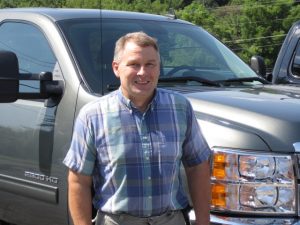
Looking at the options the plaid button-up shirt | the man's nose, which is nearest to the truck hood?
the plaid button-up shirt

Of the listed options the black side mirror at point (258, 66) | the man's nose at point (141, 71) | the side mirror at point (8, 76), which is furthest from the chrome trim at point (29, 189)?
the black side mirror at point (258, 66)

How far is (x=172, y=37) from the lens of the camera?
459 centimetres

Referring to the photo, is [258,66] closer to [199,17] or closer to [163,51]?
[163,51]

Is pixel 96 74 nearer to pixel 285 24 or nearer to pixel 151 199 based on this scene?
pixel 151 199

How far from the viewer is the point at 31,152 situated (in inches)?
150

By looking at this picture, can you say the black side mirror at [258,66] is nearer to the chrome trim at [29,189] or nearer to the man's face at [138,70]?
the chrome trim at [29,189]

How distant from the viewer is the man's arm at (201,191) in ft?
9.16

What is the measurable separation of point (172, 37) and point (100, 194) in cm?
206

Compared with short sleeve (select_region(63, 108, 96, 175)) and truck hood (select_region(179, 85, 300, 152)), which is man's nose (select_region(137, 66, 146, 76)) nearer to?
short sleeve (select_region(63, 108, 96, 175))

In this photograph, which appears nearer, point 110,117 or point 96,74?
point 110,117

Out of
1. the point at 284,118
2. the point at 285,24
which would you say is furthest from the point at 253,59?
the point at 285,24

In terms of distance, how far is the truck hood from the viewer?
9.86ft

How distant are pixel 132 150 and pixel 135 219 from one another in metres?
0.28

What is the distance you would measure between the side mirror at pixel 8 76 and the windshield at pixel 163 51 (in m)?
0.44
